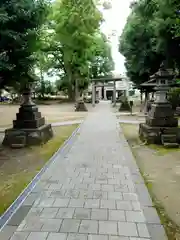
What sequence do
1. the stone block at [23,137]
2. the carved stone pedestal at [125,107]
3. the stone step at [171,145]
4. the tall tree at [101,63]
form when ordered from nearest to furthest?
the stone step at [171,145]
the stone block at [23,137]
the carved stone pedestal at [125,107]
the tall tree at [101,63]

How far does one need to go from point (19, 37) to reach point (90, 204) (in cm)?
467

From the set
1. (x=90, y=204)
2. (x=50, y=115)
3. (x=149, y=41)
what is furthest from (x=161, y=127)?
(x=149, y=41)

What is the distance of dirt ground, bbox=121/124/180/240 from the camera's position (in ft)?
13.4

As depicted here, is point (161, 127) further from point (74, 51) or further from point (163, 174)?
point (74, 51)

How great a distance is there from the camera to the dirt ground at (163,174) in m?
4.09

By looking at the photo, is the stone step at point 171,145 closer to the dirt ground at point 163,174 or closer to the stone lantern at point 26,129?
the dirt ground at point 163,174

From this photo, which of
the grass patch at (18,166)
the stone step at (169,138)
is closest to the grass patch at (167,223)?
the grass patch at (18,166)

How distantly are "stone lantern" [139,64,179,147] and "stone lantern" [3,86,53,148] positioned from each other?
12.1 feet

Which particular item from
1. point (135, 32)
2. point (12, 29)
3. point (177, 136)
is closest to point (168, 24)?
point (177, 136)

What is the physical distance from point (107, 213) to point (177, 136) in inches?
231

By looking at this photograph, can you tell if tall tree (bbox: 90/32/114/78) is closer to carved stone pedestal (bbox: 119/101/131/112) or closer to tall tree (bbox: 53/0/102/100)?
tall tree (bbox: 53/0/102/100)

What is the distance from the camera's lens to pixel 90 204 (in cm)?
418

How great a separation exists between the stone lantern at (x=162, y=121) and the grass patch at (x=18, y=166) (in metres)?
3.21

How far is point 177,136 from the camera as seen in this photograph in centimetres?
901
